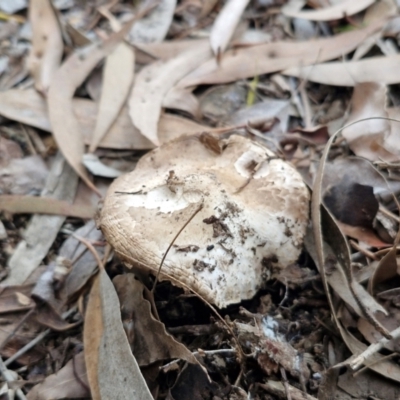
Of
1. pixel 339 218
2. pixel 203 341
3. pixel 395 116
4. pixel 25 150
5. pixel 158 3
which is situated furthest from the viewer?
pixel 158 3

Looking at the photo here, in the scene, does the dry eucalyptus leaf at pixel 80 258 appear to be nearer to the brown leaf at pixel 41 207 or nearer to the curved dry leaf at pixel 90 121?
the brown leaf at pixel 41 207

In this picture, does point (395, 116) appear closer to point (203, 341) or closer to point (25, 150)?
point (203, 341)

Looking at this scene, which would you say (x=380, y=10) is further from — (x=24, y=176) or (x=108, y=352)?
(x=108, y=352)

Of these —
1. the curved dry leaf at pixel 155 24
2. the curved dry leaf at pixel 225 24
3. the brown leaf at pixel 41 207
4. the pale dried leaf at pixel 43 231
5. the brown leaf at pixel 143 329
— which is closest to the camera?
the brown leaf at pixel 143 329

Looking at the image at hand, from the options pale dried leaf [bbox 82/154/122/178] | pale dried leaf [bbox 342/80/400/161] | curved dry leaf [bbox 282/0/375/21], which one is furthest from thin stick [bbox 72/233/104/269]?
curved dry leaf [bbox 282/0/375/21]

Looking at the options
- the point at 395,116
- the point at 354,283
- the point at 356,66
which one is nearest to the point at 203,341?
the point at 354,283

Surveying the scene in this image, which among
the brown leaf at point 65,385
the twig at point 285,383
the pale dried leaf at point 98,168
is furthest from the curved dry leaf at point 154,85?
the twig at point 285,383
